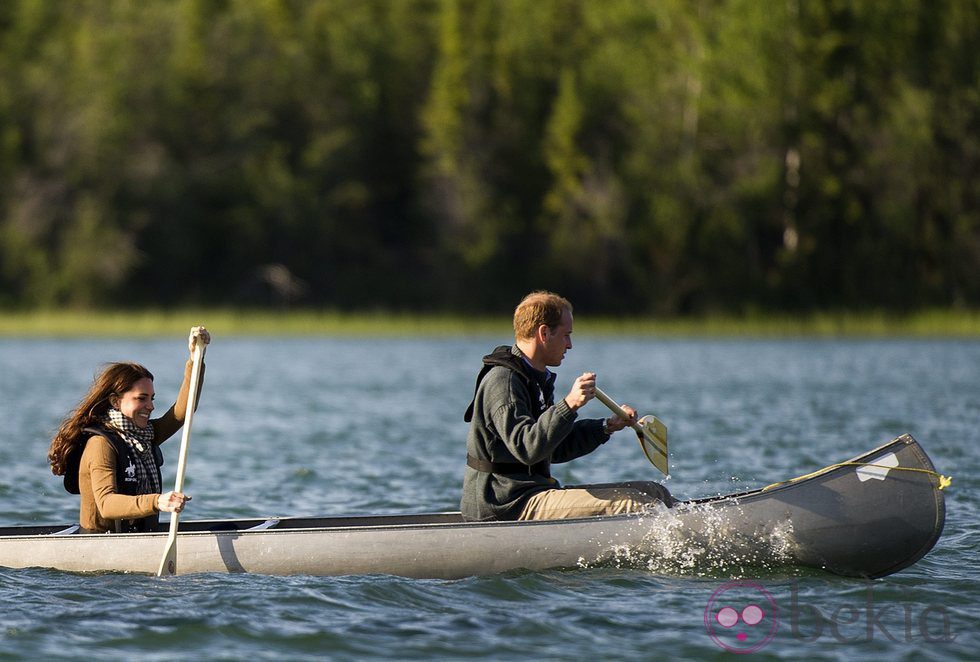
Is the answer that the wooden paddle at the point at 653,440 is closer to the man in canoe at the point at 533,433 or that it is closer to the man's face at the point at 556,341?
the man in canoe at the point at 533,433

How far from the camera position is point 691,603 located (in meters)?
6.95

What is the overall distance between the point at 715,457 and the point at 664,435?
521 cm

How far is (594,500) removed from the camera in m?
7.35

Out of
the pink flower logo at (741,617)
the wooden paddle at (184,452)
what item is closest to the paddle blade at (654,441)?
the pink flower logo at (741,617)

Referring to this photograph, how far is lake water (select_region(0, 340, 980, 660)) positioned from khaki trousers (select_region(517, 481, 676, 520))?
312 millimetres

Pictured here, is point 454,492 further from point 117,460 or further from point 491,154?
point 491,154

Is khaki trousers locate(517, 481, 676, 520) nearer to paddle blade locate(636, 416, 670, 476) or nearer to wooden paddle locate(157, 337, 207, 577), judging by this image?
paddle blade locate(636, 416, 670, 476)

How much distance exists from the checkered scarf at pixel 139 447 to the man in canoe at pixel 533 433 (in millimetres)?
1621

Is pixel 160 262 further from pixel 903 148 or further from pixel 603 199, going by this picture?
pixel 903 148

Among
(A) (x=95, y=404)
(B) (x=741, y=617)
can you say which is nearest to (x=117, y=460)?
(A) (x=95, y=404)

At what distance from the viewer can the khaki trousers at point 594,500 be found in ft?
23.8

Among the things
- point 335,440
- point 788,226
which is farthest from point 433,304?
point 335,440

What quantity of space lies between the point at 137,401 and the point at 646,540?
2663mm

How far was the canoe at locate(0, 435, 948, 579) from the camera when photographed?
7215 millimetres
